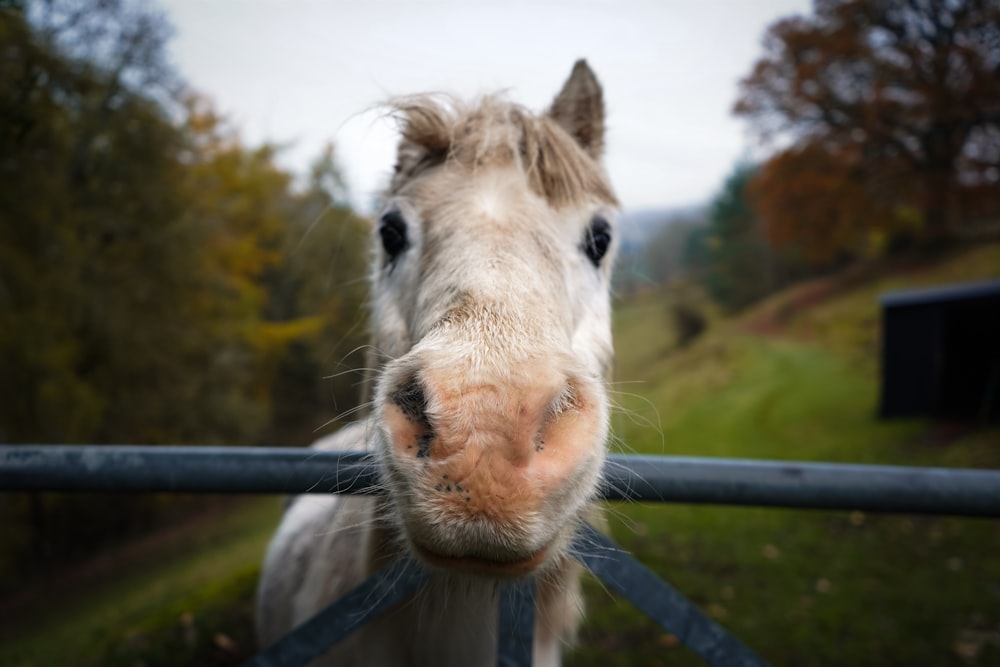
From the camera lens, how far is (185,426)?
47.3ft

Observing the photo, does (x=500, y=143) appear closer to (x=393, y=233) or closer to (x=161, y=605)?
(x=393, y=233)

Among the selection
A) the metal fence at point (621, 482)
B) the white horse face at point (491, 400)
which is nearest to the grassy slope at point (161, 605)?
the metal fence at point (621, 482)

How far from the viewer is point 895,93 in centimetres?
2005

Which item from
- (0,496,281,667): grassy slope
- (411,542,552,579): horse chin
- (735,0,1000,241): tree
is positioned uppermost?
(735,0,1000,241): tree

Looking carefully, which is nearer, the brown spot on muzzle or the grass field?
the brown spot on muzzle

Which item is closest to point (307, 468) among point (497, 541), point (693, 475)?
point (497, 541)

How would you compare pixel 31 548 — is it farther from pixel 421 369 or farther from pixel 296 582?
pixel 421 369

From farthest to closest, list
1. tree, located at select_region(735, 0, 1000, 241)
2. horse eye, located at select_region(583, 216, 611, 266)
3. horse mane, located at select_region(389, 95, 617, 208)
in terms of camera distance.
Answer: tree, located at select_region(735, 0, 1000, 241), horse eye, located at select_region(583, 216, 611, 266), horse mane, located at select_region(389, 95, 617, 208)

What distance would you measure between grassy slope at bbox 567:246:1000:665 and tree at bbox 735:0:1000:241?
8527 mm

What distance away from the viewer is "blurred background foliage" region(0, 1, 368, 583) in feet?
31.3

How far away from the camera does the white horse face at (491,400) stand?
3.42ft

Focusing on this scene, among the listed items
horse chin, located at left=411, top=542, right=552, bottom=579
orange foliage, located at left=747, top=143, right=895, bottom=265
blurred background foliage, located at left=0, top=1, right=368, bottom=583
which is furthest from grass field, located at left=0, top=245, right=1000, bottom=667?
orange foliage, located at left=747, top=143, right=895, bottom=265

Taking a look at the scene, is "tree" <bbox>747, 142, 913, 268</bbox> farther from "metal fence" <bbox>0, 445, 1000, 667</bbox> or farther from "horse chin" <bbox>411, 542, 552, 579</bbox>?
"horse chin" <bbox>411, 542, 552, 579</bbox>

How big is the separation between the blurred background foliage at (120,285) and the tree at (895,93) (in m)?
19.7
